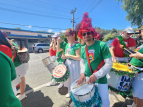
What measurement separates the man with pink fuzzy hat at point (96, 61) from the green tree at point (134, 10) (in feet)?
36.4

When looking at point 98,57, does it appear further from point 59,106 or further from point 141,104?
point 59,106

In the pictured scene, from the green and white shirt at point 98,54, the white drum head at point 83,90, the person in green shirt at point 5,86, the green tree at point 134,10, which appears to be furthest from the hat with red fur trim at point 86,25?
the green tree at point 134,10

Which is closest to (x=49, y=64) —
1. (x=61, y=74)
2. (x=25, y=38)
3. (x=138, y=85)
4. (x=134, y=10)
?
(x=61, y=74)

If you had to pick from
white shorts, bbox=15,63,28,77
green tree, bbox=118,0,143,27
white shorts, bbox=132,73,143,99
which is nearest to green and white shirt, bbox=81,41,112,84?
white shorts, bbox=132,73,143,99

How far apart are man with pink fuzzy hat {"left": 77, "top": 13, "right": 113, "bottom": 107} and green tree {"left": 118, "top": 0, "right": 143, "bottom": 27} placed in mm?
11093

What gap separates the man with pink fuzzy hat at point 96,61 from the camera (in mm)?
1384

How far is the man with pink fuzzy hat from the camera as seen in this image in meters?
1.38

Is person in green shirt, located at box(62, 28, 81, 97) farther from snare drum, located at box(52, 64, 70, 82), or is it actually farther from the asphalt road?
the asphalt road

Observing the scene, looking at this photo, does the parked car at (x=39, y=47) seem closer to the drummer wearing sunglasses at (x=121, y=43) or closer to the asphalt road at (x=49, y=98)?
the asphalt road at (x=49, y=98)

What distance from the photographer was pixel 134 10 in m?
9.50

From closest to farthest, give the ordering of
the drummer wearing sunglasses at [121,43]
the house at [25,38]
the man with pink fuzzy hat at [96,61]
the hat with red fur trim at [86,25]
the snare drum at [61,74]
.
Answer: the man with pink fuzzy hat at [96,61], the hat with red fur trim at [86,25], the snare drum at [61,74], the drummer wearing sunglasses at [121,43], the house at [25,38]

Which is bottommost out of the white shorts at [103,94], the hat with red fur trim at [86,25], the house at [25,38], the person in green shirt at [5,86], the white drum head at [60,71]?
the white shorts at [103,94]

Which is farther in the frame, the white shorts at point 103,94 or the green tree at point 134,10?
the green tree at point 134,10

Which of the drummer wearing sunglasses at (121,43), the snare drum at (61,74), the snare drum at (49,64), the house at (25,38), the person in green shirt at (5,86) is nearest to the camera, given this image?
the person in green shirt at (5,86)
